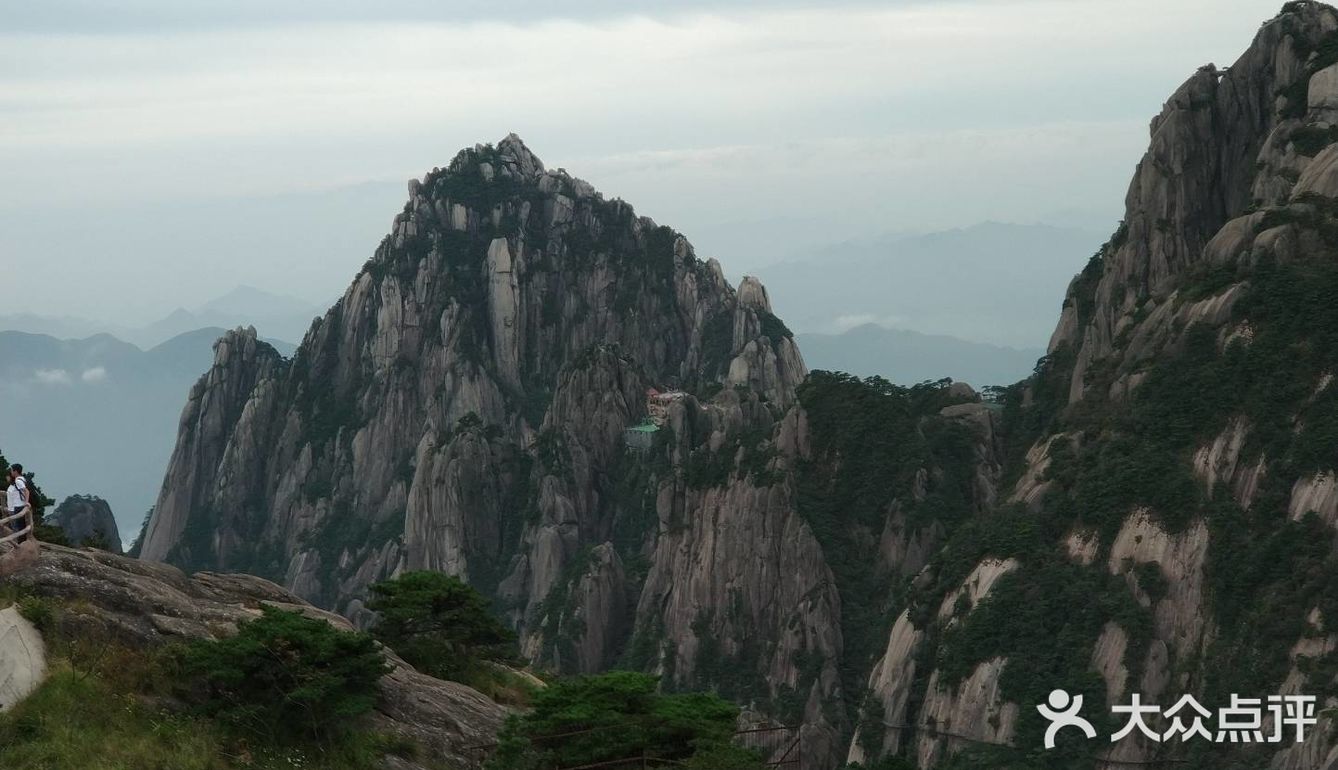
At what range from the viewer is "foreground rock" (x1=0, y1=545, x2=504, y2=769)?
35.3 metres

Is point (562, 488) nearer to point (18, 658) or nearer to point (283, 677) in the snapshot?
point (283, 677)

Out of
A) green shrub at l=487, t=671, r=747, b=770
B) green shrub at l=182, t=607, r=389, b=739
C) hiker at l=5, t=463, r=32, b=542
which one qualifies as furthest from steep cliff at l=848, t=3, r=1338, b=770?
hiker at l=5, t=463, r=32, b=542

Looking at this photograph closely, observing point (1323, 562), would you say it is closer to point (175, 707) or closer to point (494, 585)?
point (175, 707)

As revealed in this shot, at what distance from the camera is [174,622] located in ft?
120

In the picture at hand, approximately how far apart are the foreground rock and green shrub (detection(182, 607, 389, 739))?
4.77 feet

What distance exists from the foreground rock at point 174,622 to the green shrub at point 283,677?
145cm

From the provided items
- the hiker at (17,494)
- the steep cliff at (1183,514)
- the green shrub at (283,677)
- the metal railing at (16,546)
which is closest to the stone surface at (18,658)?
the metal railing at (16,546)

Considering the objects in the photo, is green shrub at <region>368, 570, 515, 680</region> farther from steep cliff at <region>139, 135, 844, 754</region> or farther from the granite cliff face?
steep cliff at <region>139, 135, 844, 754</region>

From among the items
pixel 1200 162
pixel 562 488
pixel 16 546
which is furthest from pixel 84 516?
pixel 16 546

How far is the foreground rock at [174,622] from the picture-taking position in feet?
116

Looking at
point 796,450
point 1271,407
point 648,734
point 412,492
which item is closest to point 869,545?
point 796,450

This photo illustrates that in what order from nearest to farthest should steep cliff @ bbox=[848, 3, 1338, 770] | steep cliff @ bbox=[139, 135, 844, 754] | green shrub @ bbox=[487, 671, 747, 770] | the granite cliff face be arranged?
green shrub @ bbox=[487, 671, 747, 770], steep cliff @ bbox=[848, 3, 1338, 770], the granite cliff face, steep cliff @ bbox=[139, 135, 844, 754]

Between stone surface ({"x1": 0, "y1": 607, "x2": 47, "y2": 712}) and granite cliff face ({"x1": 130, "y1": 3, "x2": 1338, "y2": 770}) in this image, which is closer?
stone surface ({"x1": 0, "y1": 607, "x2": 47, "y2": 712})

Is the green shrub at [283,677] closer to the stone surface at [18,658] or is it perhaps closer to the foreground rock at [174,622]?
the foreground rock at [174,622]
